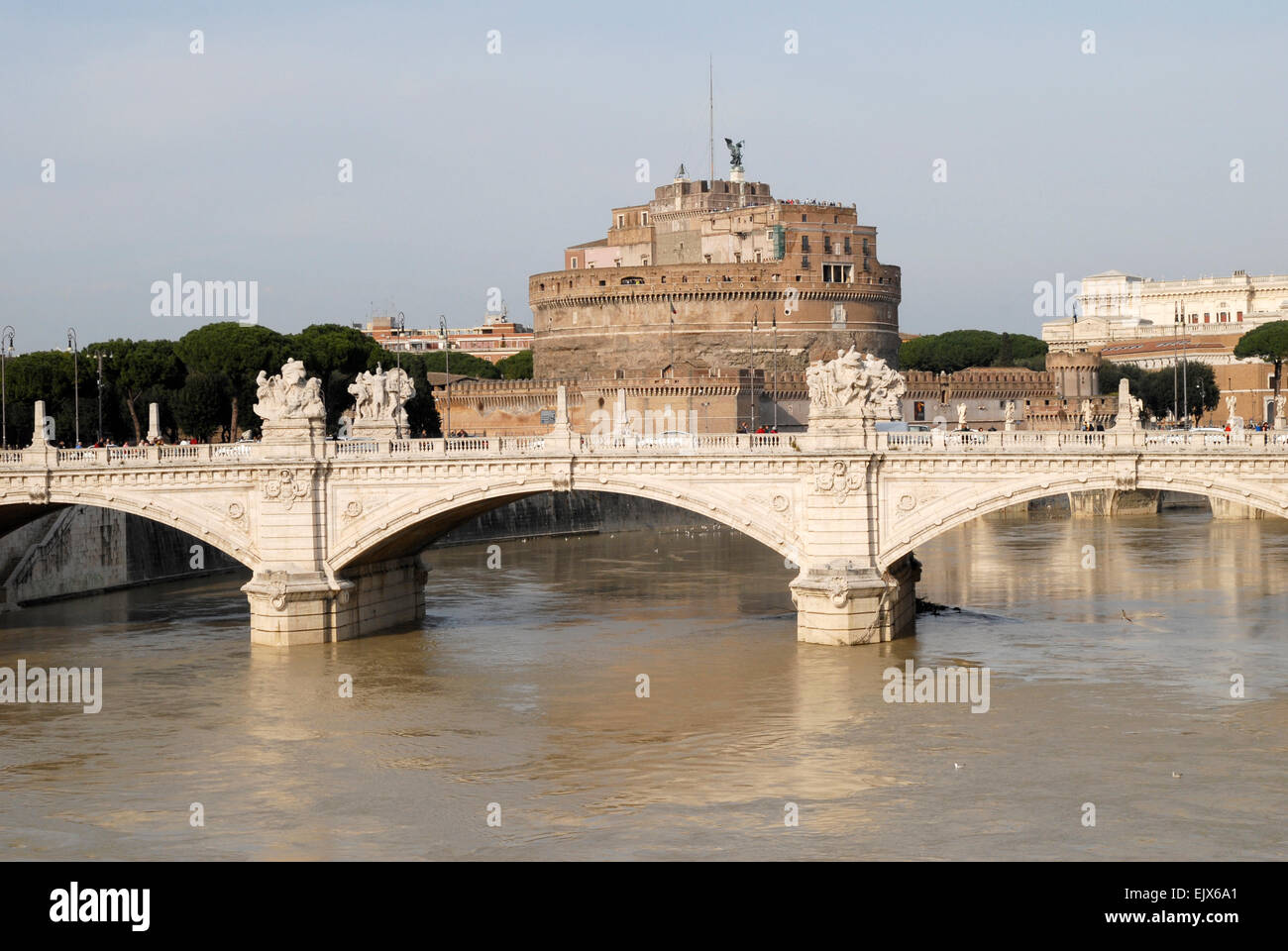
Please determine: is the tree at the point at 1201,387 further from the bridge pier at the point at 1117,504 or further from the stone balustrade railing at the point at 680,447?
the stone balustrade railing at the point at 680,447

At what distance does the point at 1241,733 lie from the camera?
27719mm

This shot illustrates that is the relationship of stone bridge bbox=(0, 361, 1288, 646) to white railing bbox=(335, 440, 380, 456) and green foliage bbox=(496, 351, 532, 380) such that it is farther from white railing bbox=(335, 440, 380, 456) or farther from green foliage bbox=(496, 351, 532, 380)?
green foliage bbox=(496, 351, 532, 380)

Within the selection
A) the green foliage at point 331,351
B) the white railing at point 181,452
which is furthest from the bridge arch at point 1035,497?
the green foliage at point 331,351

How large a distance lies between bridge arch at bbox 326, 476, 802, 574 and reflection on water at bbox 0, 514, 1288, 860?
216 centimetres

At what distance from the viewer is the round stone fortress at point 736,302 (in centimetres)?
8588

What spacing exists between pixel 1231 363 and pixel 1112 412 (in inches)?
745

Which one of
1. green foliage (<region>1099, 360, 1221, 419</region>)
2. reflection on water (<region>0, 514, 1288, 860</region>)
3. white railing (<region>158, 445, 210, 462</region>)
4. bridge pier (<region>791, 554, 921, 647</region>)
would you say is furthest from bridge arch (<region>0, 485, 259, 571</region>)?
green foliage (<region>1099, 360, 1221, 419</region>)

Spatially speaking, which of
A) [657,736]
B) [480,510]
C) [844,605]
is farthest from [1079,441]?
[480,510]

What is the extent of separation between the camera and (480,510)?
3950 cm

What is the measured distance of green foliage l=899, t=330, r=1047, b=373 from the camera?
118 meters

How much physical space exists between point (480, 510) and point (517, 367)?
77.9 metres

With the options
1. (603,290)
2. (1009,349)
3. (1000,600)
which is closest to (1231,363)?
(1009,349)

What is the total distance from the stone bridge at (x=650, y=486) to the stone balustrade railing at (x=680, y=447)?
0.05m
